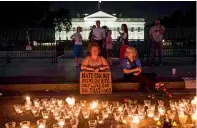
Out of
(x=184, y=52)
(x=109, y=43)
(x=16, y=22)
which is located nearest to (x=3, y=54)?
(x=109, y=43)

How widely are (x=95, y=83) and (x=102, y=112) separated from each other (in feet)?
7.29

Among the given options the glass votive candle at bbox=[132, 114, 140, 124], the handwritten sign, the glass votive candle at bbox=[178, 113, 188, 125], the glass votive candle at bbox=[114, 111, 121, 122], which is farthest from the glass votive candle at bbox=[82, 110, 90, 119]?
the handwritten sign

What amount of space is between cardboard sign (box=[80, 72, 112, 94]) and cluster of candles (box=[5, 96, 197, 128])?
1.17 m

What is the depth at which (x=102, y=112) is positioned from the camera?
7645mm

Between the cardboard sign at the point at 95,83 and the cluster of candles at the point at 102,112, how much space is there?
1166 mm

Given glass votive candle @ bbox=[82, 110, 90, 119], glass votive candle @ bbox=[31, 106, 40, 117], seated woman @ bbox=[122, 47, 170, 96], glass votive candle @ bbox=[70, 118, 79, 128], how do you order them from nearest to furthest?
glass votive candle @ bbox=[70, 118, 79, 128], glass votive candle @ bbox=[82, 110, 90, 119], glass votive candle @ bbox=[31, 106, 40, 117], seated woman @ bbox=[122, 47, 170, 96]

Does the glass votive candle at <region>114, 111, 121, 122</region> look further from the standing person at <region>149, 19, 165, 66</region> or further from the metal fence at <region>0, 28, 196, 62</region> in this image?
the metal fence at <region>0, 28, 196, 62</region>

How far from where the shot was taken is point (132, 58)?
10.1 metres

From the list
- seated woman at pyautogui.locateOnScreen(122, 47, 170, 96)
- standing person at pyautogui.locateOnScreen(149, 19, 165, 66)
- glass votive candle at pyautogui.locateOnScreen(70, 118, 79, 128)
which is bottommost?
glass votive candle at pyautogui.locateOnScreen(70, 118, 79, 128)

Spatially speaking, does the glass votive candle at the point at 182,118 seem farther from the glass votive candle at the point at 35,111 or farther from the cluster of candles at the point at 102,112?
the glass votive candle at the point at 35,111

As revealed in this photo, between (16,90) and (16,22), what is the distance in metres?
37.7

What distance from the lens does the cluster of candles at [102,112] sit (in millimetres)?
6793

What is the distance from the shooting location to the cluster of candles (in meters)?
6.79

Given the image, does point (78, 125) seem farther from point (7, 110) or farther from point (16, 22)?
point (16, 22)
